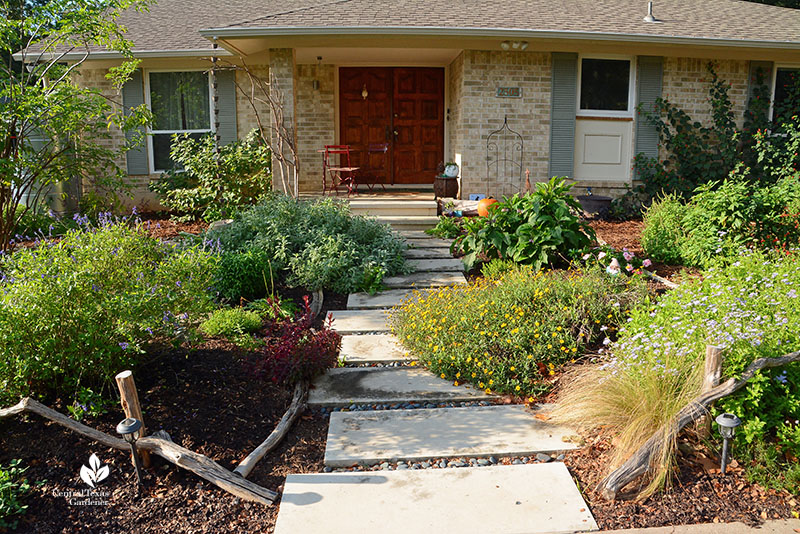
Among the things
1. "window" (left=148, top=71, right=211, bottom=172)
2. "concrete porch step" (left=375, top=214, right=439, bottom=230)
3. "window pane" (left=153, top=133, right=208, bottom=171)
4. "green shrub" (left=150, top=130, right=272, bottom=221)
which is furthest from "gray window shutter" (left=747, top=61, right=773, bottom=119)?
"window pane" (left=153, top=133, right=208, bottom=171)

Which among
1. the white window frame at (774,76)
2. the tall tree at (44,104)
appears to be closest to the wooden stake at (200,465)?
the tall tree at (44,104)

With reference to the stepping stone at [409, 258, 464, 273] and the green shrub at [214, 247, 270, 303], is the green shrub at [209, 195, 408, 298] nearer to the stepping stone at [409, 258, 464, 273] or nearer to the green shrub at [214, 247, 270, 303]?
the green shrub at [214, 247, 270, 303]

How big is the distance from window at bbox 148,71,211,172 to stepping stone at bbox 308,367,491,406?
26.4 ft

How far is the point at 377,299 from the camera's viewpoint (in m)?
6.28

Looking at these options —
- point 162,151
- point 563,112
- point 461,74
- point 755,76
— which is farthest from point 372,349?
point 755,76

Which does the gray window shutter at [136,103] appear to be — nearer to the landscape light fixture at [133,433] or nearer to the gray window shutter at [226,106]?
the gray window shutter at [226,106]

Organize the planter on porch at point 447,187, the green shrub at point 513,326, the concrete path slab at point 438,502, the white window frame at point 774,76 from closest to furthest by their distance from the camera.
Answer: the concrete path slab at point 438,502 → the green shrub at point 513,326 → the planter on porch at point 447,187 → the white window frame at point 774,76

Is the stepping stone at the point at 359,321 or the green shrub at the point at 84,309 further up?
the green shrub at the point at 84,309

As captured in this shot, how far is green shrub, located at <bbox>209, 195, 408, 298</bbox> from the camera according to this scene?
21.4ft

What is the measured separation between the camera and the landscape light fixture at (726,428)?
307 cm

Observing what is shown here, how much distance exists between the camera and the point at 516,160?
9781mm

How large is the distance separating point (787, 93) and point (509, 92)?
509cm

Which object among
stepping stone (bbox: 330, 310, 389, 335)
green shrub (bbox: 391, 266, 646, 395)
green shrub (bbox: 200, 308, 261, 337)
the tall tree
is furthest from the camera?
the tall tree

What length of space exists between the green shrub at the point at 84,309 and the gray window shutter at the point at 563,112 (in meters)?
7.12
